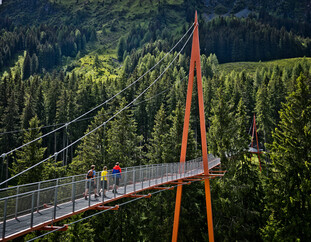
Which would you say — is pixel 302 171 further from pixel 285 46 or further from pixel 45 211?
pixel 285 46

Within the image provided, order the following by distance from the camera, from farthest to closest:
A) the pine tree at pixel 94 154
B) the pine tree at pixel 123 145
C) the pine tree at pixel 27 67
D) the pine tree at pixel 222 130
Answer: the pine tree at pixel 27 67 → the pine tree at pixel 94 154 → the pine tree at pixel 123 145 → the pine tree at pixel 222 130

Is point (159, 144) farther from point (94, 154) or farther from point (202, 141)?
point (202, 141)

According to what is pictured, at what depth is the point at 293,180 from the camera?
20.0m

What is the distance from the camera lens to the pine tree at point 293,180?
62.9ft

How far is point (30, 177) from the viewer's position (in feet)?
81.2

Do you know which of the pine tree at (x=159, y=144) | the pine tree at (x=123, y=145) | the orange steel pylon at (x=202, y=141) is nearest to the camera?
the orange steel pylon at (x=202, y=141)

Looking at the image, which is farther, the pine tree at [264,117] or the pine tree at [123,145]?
the pine tree at [264,117]

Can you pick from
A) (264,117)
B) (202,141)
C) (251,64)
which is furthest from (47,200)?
(251,64)

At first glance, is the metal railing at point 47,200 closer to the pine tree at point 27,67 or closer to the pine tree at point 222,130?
the pine tree at point 222,130

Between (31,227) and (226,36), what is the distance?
5955 inches

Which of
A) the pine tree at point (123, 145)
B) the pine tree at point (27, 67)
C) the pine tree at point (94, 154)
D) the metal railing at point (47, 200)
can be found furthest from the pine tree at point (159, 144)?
the pine tree at point (27, 67)

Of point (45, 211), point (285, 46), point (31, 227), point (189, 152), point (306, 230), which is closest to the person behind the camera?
point (31, 227)

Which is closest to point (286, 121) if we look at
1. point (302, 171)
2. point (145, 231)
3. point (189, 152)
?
point (302, 171)

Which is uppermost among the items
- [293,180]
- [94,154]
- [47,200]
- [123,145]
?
[47,200]
